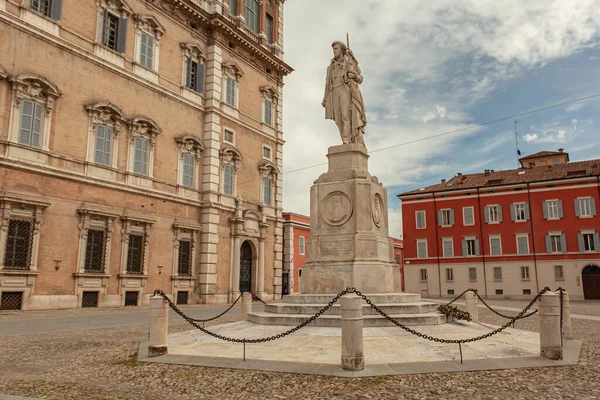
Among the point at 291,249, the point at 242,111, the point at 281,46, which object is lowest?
the point at 291,249

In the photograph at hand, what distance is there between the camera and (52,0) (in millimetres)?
19672

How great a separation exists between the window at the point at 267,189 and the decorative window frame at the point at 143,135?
9.39m

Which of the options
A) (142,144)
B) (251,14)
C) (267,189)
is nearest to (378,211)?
(142,144)

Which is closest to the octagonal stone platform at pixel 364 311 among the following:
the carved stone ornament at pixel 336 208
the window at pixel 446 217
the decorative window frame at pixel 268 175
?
the carved stone ornament at pixel 336 208

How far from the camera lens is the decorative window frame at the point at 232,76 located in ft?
94.5

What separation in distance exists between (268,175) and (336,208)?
65.2 feet

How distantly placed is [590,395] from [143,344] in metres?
7.30

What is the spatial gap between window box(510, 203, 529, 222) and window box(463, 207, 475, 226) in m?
3.41

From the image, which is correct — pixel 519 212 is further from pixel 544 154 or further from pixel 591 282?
pixel 544 154

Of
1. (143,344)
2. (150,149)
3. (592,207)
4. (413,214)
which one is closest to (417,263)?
(413,214)

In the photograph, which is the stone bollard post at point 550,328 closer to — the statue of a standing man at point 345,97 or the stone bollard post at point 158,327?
the stone bollard post at point 158,327

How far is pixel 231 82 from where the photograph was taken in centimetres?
2961

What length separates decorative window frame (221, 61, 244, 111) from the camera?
2882 cm

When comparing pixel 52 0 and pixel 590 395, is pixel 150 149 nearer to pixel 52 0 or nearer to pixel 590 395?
pixel 52 0
